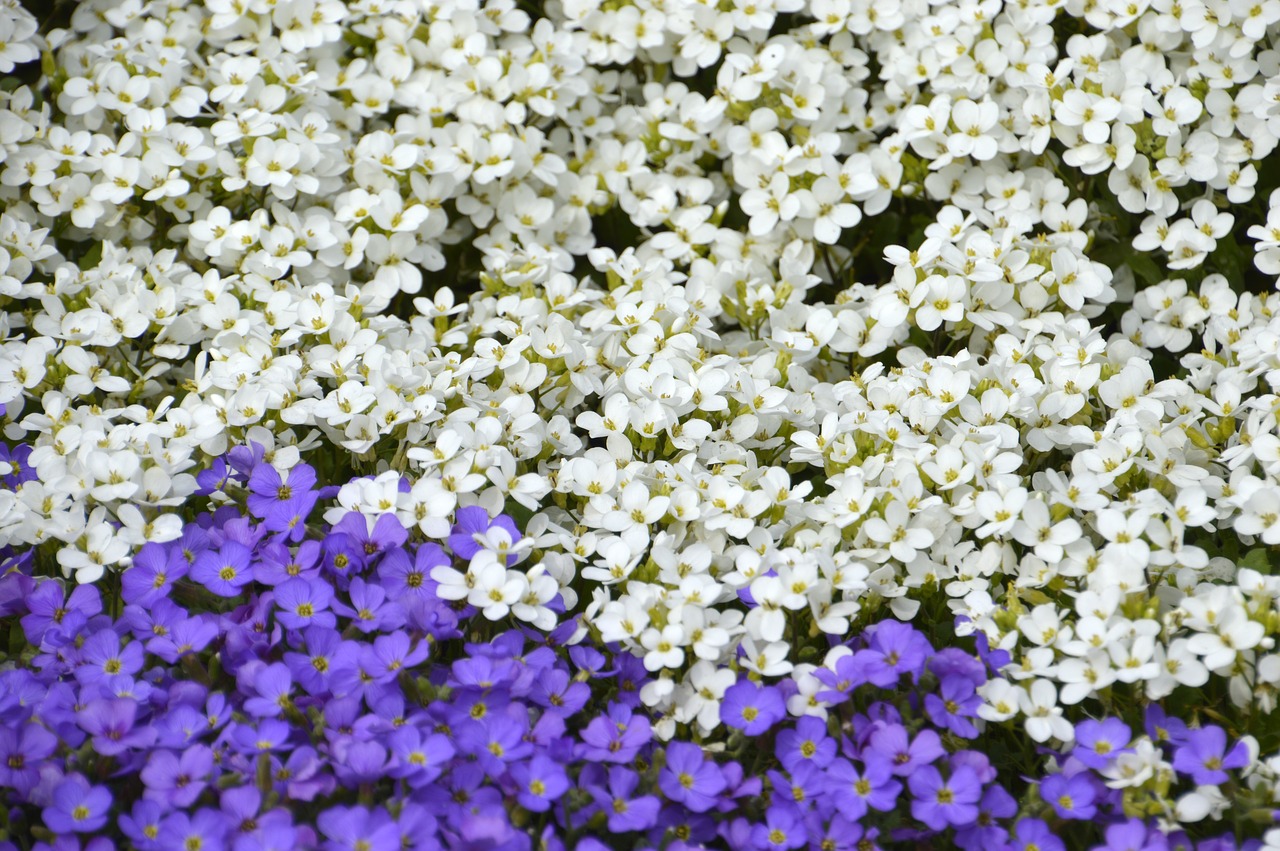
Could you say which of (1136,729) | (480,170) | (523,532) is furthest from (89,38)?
(1136,729)

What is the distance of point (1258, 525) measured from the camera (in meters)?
2.63

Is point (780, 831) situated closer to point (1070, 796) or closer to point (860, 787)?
point (860, 787)

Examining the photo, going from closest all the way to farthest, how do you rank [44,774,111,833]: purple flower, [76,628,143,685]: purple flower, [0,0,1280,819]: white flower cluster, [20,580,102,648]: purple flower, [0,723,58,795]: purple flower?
1. [44,774,111,833]: purple flower
2. [0,723,58,795]: purple flower
3. [76,628,143,685]: purple flower
4. [20,580,102,648]: purple flower
5. [0,0,1280,819]: white flower cluster

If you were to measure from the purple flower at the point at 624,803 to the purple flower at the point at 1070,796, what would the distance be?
0.72m

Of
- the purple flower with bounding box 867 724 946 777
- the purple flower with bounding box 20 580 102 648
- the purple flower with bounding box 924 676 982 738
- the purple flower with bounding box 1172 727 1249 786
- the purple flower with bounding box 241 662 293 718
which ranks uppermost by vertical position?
the purple flower with bounding box 1172 727 1249 786

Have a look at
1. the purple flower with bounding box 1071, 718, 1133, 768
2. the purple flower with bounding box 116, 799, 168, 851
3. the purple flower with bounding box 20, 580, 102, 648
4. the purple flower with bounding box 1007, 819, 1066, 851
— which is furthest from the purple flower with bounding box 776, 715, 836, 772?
the purple flower with bounding box 20, 580, 102, 648

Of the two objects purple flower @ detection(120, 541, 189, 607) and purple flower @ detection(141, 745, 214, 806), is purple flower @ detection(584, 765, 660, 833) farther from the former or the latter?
purple flower @ detection(120, 541, 189, 607)

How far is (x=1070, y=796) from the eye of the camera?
227cm

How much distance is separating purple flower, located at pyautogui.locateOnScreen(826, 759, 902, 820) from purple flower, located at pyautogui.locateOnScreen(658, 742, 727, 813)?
205 millimetres

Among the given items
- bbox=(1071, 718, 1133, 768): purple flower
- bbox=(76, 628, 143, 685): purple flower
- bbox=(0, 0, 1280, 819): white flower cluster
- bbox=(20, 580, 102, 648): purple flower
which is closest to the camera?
bbox=(1071, 718, 1133, 768): purple flower

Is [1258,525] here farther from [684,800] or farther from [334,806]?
[334,806]

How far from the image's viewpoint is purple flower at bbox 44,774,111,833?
2.08 metres

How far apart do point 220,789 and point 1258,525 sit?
215 centimetres

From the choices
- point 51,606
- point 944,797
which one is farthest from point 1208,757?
point 51,606
